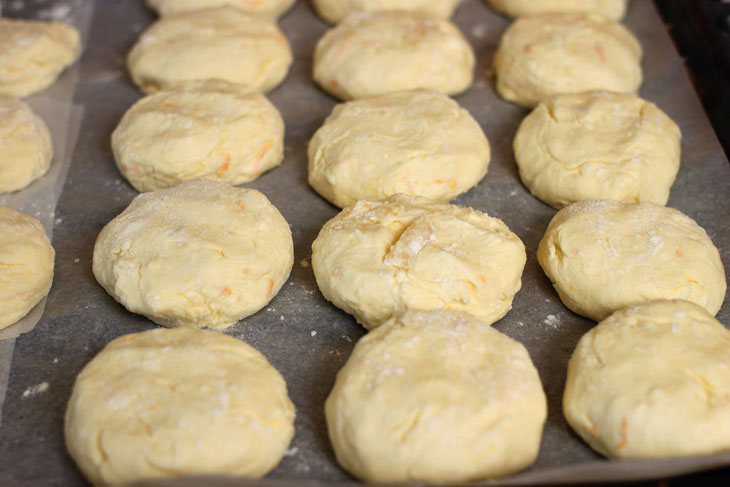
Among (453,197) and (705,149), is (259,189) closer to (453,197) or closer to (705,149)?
(453,197)

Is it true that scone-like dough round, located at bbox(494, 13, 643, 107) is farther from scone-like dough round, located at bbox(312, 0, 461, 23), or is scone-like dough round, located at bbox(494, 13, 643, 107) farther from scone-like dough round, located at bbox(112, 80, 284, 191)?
scone-like dough round, located at bbox(112, 80, 284, 191)

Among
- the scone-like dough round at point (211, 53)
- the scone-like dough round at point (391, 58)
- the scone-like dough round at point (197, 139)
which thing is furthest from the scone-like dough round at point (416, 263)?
the scone-like dough round at point (211, 53)

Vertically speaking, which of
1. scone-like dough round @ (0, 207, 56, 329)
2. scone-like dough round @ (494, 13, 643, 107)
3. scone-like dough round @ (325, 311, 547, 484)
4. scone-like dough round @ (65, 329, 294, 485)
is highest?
scone-like dough round @ (494, 13, 643, 107)

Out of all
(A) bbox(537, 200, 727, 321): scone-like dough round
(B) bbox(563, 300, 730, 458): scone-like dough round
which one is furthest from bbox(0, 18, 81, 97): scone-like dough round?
(B) bbox(563, 300, 730, 458): scone-like dough round

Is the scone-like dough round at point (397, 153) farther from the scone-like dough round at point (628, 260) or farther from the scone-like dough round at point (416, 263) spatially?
the scone-like dough round at point (628, 260)

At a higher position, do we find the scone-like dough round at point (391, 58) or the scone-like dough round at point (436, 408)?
the scone-like dough round at point (391, 58)

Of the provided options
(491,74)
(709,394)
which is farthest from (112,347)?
(491,74)

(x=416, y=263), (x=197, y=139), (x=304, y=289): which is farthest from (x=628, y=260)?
(x=197, y=139)
